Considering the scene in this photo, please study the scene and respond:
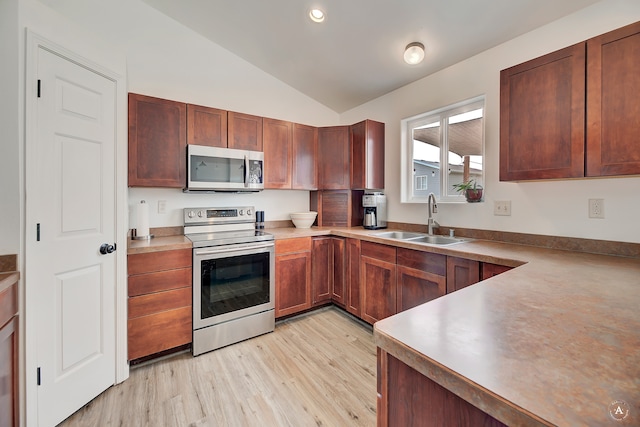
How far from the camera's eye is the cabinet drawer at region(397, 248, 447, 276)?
191cm

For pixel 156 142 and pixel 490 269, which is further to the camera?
pixel 156 142

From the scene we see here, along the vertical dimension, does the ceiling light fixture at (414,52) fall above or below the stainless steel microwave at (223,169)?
above

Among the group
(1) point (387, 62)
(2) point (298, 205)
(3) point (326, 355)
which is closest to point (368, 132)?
(1) point (387, 62)

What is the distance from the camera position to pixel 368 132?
3.00 meters

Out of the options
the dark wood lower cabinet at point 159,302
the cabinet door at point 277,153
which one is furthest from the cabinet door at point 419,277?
the dark wood lower cabinet at point 159,302

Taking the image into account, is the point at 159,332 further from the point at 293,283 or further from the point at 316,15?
the point at 316,15

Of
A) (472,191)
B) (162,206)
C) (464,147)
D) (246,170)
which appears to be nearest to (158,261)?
(162,206)

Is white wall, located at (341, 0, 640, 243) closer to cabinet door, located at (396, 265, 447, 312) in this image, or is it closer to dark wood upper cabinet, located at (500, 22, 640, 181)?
dark wood upper cabinet, located at (500, 22, 640, 181)

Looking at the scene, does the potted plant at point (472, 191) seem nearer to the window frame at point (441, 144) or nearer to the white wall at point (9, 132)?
the window frame at point (441, 144)

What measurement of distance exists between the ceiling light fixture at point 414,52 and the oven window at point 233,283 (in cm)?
213

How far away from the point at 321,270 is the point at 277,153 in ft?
4.49

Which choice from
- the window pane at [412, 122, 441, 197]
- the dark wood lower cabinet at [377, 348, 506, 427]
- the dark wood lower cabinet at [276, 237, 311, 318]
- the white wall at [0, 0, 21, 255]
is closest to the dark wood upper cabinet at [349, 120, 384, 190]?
the window pane at [412, 122, 441, 197]

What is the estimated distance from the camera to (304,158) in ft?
10.4

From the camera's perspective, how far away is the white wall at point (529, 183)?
1.61 m
